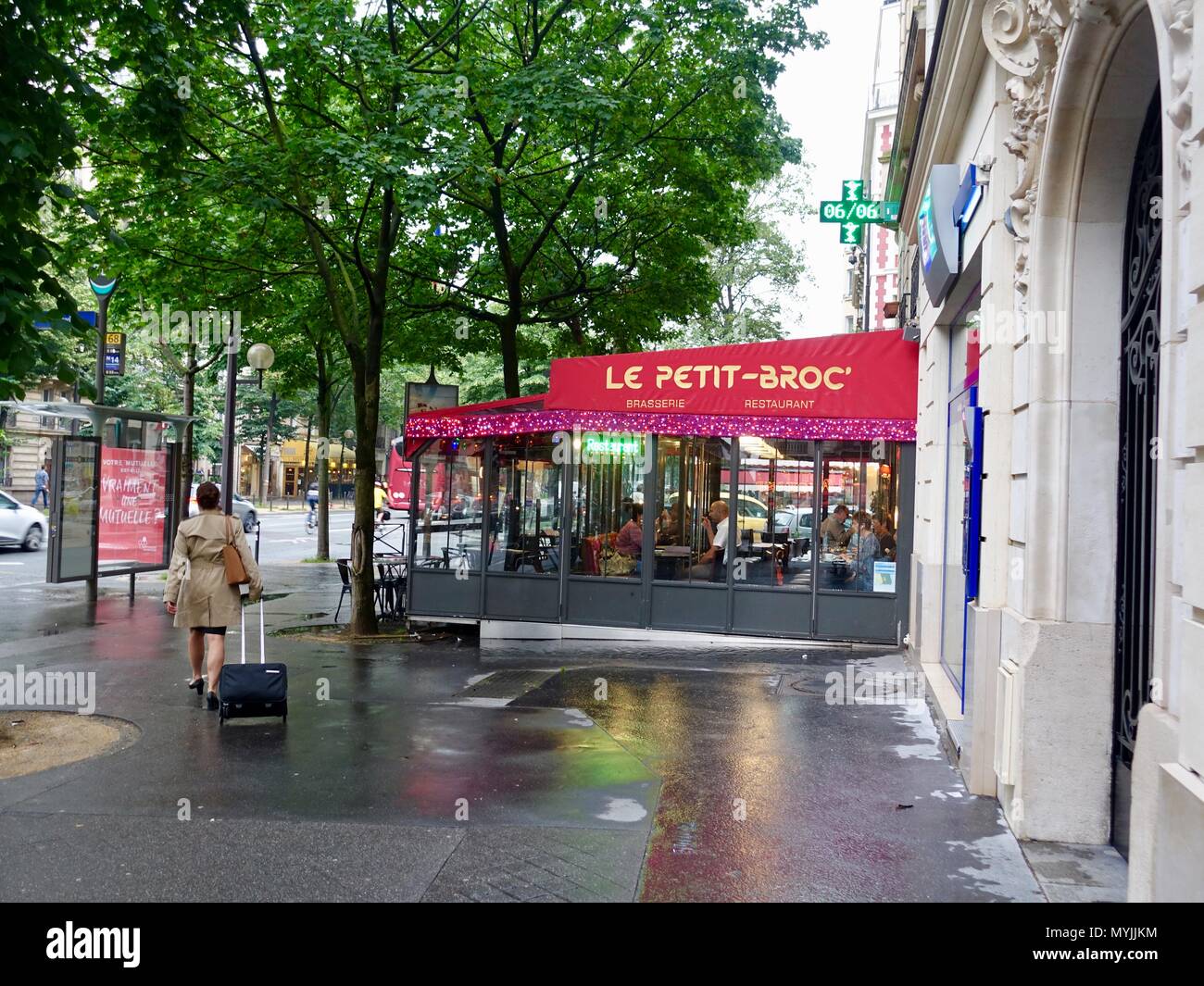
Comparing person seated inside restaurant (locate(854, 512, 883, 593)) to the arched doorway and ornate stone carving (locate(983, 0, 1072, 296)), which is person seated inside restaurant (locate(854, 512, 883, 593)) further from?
the arched doorway

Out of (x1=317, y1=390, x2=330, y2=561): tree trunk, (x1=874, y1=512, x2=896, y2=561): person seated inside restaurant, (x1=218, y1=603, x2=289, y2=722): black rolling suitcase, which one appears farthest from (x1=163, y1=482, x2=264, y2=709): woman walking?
(x1=317, y1=390, x2=330, y2=561): tree trunk

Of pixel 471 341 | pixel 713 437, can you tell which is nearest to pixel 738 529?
pixel 713 437

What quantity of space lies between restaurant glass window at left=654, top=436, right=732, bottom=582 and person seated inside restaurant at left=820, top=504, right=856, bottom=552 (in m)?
1.12

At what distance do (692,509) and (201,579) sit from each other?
6050 millimetres

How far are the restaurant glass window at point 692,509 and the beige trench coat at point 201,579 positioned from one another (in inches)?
221

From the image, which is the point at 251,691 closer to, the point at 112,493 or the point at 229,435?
the point at 229,435

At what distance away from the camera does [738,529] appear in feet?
42.5

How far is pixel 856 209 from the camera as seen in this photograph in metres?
14.3

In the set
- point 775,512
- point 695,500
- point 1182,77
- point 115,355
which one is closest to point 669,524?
point 695,500

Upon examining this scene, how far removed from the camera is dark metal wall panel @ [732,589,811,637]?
12.8m

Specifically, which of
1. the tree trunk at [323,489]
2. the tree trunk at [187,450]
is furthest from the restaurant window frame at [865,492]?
the tree trunk at [323,489]

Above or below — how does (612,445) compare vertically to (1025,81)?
below

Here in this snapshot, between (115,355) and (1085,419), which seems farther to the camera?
(115,355)

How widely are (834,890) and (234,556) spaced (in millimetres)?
5842
